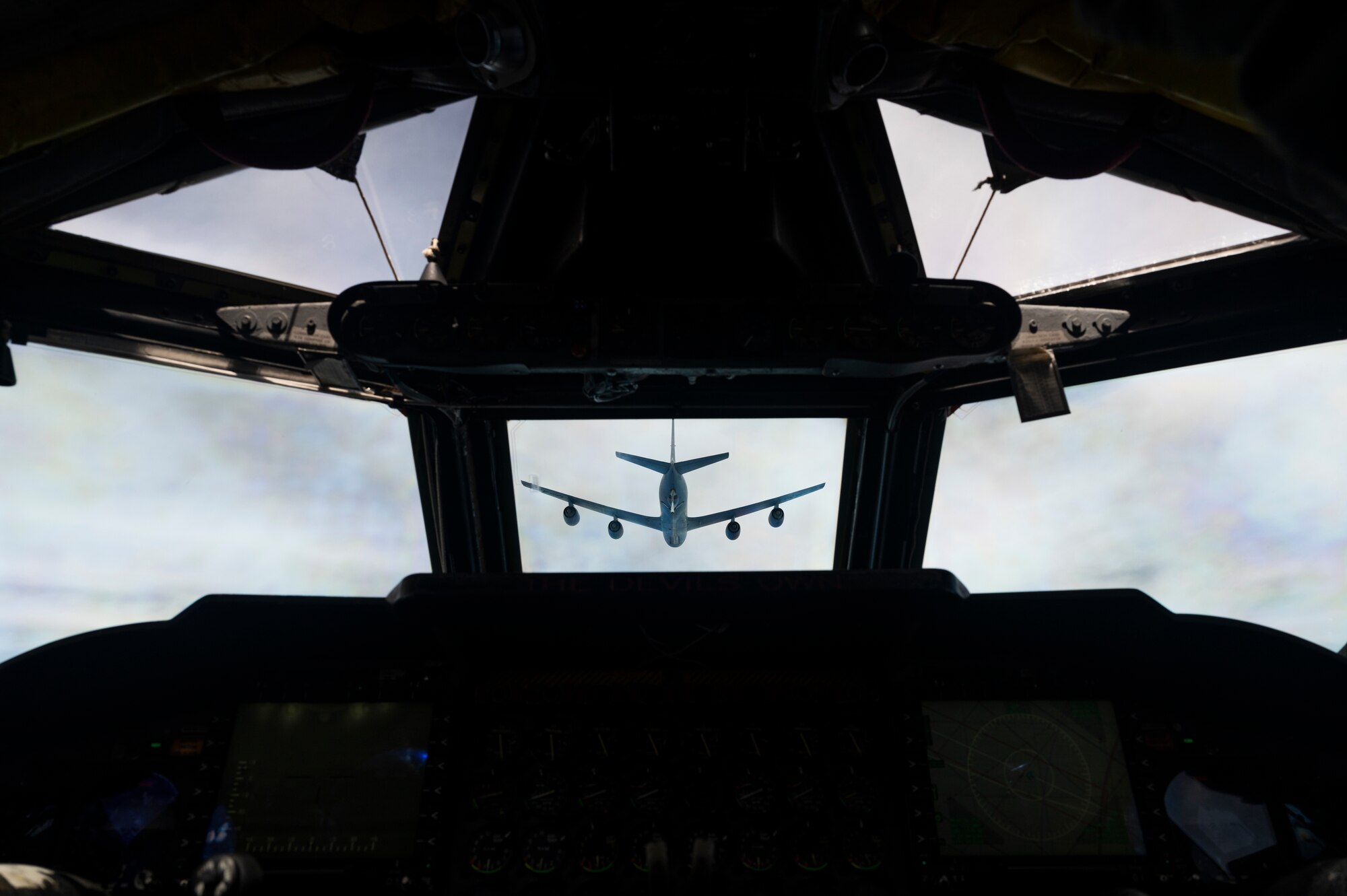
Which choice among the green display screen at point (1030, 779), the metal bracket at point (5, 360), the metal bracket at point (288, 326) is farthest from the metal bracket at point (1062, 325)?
the metal bracket at point (5, 360)

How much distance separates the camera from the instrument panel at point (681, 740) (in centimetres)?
276

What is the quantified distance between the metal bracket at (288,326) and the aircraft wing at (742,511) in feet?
14.8

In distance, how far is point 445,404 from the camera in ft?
16.4

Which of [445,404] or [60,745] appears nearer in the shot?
[60,745]

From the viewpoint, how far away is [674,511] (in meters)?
10.4

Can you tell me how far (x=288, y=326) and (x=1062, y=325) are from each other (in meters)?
4.55

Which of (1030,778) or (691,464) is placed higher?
(691,464)

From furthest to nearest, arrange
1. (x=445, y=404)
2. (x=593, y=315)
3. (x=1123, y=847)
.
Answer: (x=445, y=404) → (x=593, y=315) → (x=1123, y=847)

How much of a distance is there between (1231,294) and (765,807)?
411 cm

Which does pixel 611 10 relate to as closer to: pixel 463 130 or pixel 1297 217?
pixel 463 130

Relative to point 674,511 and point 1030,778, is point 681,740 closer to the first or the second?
point 1030,778

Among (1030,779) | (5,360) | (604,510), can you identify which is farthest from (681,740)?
(604,510)

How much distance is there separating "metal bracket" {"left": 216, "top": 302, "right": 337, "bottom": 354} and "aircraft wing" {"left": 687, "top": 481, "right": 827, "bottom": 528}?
4.51 meters

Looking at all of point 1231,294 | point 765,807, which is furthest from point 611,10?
point 1231,294
